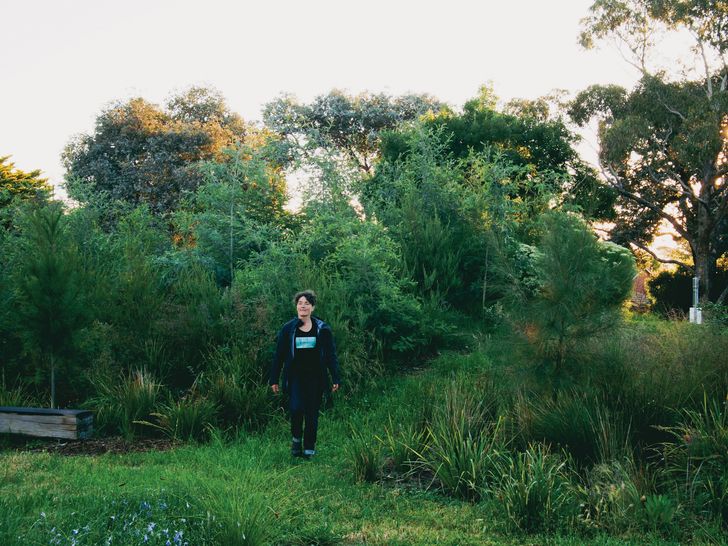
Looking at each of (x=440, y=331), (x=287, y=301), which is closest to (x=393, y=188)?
(x=440, y=331)

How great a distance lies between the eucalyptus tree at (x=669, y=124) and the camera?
26.0 meters

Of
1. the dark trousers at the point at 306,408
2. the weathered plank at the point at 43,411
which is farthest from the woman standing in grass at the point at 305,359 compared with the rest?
the weathered plank at the point at 43,411

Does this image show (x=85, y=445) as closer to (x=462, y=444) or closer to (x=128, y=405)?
(x=128, y=405)

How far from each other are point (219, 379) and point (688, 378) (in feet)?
18.4

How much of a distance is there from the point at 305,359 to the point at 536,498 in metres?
3.19

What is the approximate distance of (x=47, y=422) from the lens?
8156mm

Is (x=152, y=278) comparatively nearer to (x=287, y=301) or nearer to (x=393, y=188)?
(x=287, y=301)

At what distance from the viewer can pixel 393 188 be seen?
55.4 ft

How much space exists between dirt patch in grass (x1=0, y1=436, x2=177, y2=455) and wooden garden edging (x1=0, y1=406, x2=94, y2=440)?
0.47 feet

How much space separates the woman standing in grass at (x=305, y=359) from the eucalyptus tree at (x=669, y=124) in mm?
21453

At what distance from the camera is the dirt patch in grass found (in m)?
7.95

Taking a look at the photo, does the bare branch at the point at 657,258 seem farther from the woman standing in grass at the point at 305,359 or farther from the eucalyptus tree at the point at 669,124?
the woman standing in grass at the point at 305,359

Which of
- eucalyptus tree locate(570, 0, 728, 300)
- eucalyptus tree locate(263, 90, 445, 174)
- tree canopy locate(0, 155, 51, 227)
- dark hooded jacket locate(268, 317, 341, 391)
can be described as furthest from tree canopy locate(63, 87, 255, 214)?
dark hooded jacket locate(268, 317, 341, 391)

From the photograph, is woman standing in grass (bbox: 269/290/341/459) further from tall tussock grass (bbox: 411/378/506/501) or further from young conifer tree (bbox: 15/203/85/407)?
young conifer tree (bbox: 15/203/85/407)
